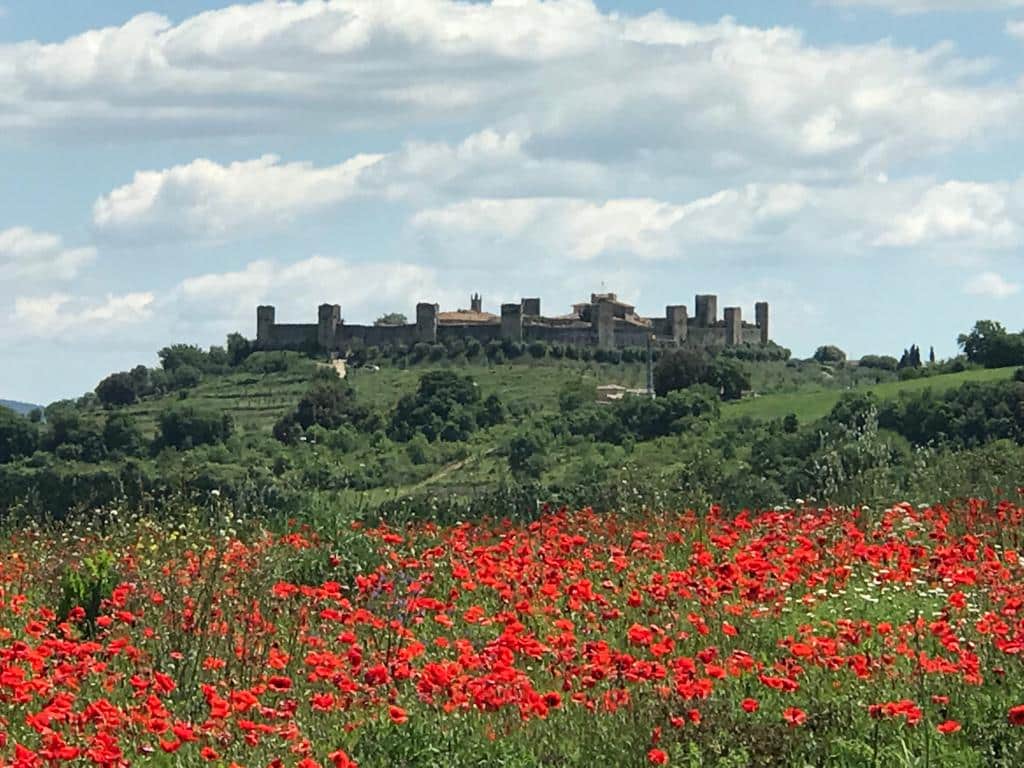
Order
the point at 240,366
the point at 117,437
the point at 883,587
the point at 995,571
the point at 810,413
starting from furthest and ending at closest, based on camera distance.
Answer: the point at 240,366 < the point at 117,437 < the point at 810,413 < the point at 883,587 < the point at 995,571

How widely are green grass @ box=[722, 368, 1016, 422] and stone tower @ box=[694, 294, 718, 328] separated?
5540 cm

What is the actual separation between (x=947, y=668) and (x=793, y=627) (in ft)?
6.06

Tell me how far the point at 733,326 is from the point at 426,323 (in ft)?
82.1

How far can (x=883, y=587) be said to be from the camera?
11297 mm

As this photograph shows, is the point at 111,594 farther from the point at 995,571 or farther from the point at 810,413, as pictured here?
the point at 810,413

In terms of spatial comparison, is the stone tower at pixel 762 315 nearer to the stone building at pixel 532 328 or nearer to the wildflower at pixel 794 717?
the stone building at pixel 532 328

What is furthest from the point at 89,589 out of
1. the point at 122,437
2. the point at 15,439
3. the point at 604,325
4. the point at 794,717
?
the point at 604,325

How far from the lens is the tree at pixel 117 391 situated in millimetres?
141625

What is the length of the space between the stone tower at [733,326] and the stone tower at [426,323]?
23211mm

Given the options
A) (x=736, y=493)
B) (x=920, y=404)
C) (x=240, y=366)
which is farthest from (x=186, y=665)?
(x=240, y=366)

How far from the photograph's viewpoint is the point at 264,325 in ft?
517

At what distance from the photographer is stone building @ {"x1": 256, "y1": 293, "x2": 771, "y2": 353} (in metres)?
149

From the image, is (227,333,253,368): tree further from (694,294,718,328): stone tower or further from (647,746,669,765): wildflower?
(647,746,669,765): wildflower

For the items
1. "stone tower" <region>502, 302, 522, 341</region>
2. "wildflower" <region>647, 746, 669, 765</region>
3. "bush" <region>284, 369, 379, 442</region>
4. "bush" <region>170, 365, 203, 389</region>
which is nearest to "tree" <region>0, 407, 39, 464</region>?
"bush" <region>284, 369, 379, 442</region>
